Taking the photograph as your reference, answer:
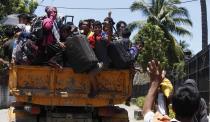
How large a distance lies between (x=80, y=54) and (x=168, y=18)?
1152 inches

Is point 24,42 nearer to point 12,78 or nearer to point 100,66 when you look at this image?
point 12,78

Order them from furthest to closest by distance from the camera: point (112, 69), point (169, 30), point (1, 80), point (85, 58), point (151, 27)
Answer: point (169, 30), point (151, 27), point (1, 80), point (112, 69), point (85, 58)

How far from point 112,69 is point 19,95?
1764 millimetres

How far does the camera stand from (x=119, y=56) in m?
9.80

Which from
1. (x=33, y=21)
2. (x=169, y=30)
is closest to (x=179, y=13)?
(x=169, y=30)

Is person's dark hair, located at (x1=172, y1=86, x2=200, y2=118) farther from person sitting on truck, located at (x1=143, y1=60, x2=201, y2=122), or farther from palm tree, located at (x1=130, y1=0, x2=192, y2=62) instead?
palm tree, located at (x1=130, y1=0, x2=192, y2=62)

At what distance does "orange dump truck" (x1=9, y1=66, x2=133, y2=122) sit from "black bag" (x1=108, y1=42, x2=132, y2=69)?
0.13m

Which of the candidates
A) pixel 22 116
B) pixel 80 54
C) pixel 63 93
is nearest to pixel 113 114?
pixel 63 93

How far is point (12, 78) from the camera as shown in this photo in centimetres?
969

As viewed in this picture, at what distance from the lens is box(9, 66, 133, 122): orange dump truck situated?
9.62 m

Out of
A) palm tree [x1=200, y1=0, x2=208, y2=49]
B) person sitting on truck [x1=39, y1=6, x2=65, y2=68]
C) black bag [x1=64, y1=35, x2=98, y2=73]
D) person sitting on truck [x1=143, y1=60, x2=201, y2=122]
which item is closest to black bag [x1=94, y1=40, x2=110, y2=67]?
black bag [x1=64, y1=35, x2=98, y2=73]

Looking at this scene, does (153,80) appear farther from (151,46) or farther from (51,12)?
(151,46)

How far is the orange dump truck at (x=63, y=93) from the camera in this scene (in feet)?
31.6

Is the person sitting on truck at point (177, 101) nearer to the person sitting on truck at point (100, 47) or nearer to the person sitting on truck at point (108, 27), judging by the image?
the person sitting on truck at point (100, 47)
